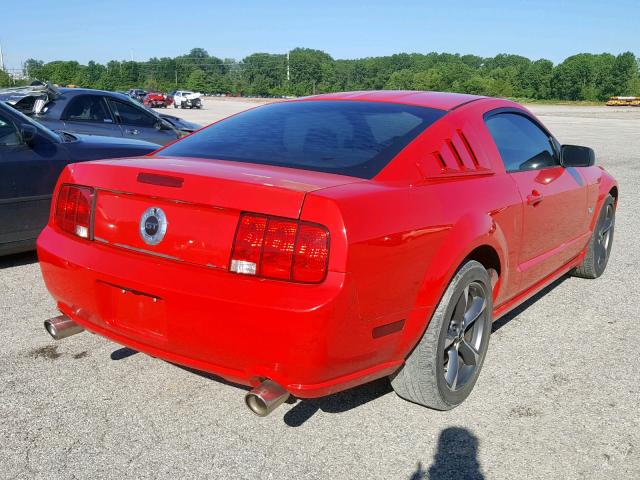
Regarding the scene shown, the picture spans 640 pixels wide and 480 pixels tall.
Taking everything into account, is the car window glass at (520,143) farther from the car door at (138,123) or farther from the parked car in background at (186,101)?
the parked car in background at (186,101)

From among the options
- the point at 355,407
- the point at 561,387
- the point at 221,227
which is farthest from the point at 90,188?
the point at 561,387

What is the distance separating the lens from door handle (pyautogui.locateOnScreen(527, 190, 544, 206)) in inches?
142

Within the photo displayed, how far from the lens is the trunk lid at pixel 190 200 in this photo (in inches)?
95.6

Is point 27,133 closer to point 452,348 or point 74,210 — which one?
point 74,210

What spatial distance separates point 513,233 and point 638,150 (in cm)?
1766

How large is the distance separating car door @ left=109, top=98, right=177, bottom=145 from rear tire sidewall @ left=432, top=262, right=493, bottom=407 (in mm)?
7115

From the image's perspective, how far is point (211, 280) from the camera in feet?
8.00

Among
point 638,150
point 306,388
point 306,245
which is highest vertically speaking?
point 306,245

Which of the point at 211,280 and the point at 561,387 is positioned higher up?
the point at 211,280

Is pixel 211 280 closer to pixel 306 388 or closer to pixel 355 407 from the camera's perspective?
pixel 306 388

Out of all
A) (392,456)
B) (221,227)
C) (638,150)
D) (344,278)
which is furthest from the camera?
(638,150)

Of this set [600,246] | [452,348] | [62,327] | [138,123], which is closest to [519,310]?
[600,246]

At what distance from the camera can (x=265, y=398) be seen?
2352 mm

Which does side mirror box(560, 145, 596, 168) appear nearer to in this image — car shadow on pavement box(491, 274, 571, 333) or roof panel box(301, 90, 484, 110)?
roof panel box(301, 90, 484, 110)
